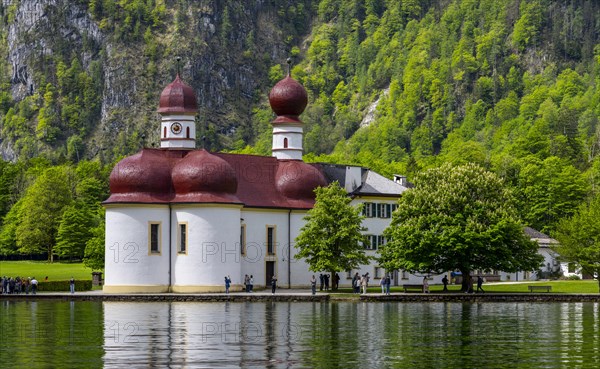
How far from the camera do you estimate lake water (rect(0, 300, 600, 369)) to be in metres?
48.9

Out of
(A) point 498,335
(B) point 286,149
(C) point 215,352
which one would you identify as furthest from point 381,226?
(C) point 215,352

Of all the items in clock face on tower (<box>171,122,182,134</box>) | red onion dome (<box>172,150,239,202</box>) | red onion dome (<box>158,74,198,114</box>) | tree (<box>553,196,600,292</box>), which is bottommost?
tree (<box>553,196,600,292</box>)

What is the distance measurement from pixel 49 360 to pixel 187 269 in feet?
182

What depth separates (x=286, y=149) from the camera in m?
118

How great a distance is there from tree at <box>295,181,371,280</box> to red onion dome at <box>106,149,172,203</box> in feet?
34.0

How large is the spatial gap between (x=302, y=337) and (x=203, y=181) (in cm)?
4732

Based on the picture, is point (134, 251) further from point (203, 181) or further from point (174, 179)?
point (203, 181)

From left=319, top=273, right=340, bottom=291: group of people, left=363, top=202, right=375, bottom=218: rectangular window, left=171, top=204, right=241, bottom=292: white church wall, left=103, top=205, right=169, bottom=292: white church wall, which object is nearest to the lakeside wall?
left=171, top=204, right=241, bottom=292: white church wall

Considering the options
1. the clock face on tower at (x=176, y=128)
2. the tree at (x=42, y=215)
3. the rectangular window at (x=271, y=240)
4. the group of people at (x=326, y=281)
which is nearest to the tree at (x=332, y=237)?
the group of people at (x=326, y=281)

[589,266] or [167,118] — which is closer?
[589,266]

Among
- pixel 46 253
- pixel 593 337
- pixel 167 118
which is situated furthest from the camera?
pixel 46 253

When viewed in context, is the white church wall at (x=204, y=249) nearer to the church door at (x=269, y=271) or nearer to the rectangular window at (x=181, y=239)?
the rectangular window at (x=181, y=239)

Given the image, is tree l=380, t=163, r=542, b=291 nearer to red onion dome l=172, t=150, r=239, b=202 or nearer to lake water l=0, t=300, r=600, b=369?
red onion dome l=172, t=150, r=239, b=202

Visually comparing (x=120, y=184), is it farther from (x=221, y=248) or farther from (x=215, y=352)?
(x=215, y=352)
